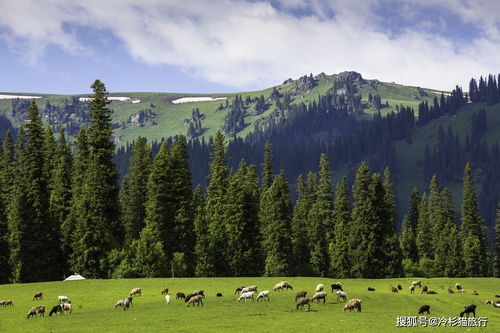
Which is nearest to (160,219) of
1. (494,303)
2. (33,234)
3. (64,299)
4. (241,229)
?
(241,229)

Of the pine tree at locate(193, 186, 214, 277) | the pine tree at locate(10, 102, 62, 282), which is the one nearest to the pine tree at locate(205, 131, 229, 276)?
the pine tree at locate(193, 186, 214, 277)

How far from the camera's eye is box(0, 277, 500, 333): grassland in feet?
140

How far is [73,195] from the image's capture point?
81812mm

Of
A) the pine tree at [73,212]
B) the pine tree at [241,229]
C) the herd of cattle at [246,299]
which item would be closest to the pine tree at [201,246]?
the pine tree at [241,229]

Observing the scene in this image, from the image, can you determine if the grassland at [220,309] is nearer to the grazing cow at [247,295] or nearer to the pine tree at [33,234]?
the grazing cow at [247,295]

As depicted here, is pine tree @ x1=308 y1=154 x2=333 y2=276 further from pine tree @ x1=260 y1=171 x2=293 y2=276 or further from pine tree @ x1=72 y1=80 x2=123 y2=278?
pine tree @ x1=72 y1=80 x2=123 y2=278

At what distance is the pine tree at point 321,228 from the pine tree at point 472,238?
29313 mm

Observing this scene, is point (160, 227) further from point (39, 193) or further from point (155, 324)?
point (155, 324)

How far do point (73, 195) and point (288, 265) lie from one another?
3333 cm

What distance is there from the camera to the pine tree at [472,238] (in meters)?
122

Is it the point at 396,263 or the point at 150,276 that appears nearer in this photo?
the point at 150,276

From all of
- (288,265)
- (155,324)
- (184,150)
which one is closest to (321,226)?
(288,265)

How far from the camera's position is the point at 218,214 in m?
93.7

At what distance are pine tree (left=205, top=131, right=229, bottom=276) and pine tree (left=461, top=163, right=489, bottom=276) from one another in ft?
174
